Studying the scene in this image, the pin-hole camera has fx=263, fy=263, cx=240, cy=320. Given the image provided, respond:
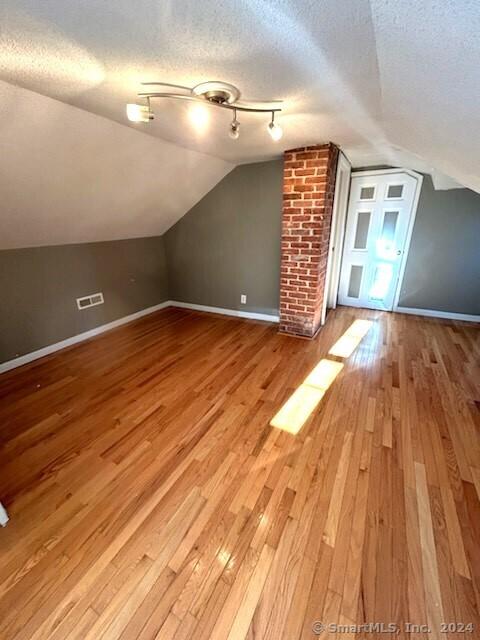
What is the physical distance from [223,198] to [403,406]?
304 cm

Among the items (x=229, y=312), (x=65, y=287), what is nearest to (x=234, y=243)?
(x=229, y=312)

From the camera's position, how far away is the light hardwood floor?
0.98m

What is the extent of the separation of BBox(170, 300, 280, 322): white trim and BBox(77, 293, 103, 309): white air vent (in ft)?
4.24

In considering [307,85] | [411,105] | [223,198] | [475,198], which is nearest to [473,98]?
[411,105]

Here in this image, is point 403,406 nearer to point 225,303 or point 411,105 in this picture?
point 411,105

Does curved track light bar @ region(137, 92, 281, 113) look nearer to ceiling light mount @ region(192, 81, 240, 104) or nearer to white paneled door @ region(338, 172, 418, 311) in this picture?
ceiling light mount @ region(192, 81, 240, 104)

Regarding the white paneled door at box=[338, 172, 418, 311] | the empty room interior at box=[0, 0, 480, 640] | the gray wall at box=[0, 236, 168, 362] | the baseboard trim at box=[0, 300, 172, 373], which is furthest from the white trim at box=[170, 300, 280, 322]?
the white paneled door at box=[338, 172, 418, 311]

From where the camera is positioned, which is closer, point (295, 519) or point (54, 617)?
point (54, 617)

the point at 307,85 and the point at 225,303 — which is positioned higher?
the point at 307,85

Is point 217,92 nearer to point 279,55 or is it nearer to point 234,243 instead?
point 279,55

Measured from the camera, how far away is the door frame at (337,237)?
3.23 meters

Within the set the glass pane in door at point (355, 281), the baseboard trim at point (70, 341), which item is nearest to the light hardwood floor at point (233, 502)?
the baseboard trim at point (70, 341)

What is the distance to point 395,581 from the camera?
3.43ft

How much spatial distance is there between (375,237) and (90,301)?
3.86m
